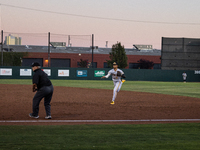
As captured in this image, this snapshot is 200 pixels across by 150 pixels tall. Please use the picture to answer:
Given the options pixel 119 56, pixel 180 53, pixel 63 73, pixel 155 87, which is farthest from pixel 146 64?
pixel 155 87

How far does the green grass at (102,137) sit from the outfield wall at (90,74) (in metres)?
36.3

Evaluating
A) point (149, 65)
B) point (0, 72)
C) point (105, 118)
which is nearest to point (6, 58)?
point (0, 72)

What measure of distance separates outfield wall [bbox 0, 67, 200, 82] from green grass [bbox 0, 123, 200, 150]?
36330mm

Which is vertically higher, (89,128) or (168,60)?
(168,60)

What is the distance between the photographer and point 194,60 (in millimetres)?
37656

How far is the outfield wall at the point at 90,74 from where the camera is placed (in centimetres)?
4222

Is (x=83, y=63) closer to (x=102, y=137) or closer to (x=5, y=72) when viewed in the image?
(x=5, y=72)

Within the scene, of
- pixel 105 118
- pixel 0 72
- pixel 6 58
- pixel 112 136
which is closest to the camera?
pixel 112 136

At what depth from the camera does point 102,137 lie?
239 inches

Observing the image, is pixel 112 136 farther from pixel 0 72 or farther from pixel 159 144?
pixel 0 72

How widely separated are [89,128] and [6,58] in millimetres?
63635

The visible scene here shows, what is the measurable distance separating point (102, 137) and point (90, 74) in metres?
38.8

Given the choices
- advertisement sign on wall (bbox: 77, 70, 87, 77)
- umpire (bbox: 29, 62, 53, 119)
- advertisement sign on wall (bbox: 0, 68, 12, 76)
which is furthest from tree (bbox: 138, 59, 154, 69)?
umpire (bbox: 29, 62, 53, 119)

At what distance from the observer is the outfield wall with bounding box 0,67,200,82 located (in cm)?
4222
